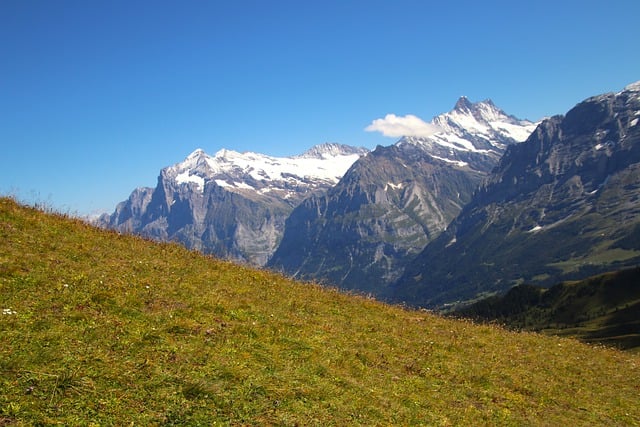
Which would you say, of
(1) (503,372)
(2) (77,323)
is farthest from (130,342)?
(1) (503,372)

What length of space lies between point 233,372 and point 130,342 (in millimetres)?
3437

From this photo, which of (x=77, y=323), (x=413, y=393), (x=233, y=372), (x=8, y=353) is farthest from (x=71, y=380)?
(x=413, y=393)

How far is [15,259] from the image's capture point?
1769cm

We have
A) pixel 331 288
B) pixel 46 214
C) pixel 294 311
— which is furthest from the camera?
pixel 331 288

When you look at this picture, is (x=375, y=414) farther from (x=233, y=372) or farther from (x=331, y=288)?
(x=331, y=288)

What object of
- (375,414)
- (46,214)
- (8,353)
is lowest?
(375,414)

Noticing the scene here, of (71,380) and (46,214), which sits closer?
(71,380)

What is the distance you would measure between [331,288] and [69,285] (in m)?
16.9

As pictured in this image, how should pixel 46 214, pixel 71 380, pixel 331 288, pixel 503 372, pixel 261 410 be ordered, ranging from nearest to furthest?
pixel 71 380 → pixel 261 410 → pixel 503 372 → pixel 46 214 → pixel 331 288

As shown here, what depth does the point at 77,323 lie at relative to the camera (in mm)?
14578

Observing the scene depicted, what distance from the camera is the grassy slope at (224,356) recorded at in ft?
39.6

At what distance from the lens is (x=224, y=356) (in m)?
15.2

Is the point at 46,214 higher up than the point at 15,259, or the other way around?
the point at 46,214

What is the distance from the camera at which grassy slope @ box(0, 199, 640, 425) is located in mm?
12078
